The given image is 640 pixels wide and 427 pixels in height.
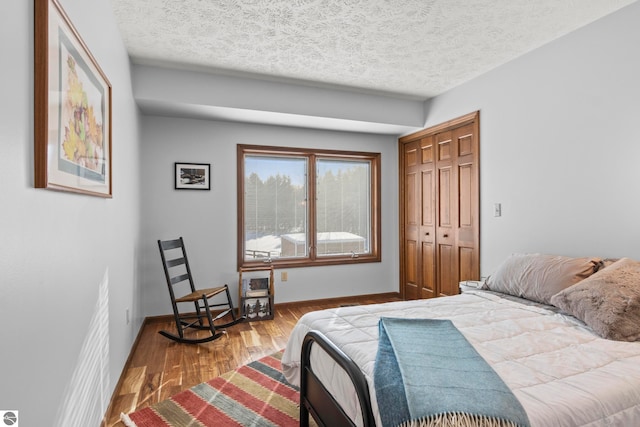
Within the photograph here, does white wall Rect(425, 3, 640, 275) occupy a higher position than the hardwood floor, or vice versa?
white wall Rect(425, 3, 640, 275)

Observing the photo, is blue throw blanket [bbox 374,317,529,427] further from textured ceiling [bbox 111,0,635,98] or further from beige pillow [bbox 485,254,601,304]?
textured ceiling [bbox 111,0,635,98]

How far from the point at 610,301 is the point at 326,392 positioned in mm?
1596

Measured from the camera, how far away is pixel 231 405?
2217mm

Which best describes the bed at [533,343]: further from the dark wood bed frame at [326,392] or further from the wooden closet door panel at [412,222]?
the wooden closet door panel at [412,222]

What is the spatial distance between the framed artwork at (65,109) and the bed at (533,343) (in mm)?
1339

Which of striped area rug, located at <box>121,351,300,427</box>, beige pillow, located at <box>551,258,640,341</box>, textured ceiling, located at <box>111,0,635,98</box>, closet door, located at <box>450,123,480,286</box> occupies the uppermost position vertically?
textured ceiling, located at <box>111,0,635,98</box>

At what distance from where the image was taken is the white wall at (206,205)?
3.83m

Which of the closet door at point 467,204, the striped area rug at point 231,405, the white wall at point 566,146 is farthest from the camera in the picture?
the closet door at point 467,204

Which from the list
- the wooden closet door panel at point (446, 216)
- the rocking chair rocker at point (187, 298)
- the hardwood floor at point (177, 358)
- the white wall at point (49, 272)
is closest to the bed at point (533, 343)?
the hardwood floor at point (177, 358)

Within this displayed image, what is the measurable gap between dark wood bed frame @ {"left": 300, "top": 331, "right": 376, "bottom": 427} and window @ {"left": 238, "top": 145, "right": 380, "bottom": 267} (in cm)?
246

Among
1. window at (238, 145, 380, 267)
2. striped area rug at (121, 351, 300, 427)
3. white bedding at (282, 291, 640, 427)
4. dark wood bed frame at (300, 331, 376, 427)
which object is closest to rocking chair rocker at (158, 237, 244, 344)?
window at (238, 145, 380, 267)

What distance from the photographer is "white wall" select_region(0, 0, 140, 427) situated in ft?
3.17

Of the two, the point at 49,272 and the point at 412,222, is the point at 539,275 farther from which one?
the point at 49,272

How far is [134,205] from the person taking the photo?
10.7 ft
